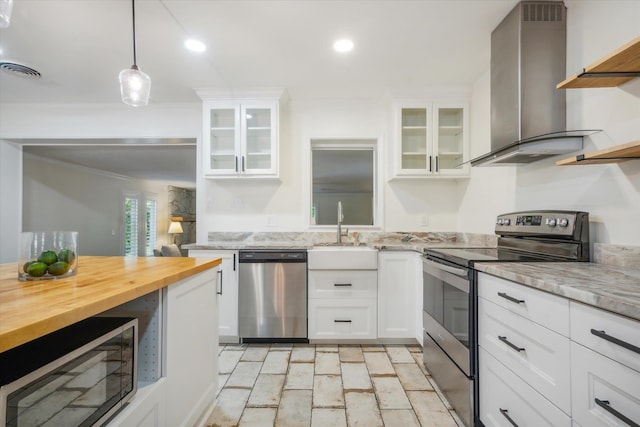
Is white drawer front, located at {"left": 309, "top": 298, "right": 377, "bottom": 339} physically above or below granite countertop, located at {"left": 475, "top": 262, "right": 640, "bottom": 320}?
below

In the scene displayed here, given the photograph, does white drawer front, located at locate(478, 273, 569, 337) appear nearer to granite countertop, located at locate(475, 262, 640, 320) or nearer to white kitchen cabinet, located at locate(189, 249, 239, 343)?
granite countertop, located at locate(475, 262, 640, 320)

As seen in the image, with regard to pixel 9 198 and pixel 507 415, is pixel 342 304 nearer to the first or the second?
pixel 507 415

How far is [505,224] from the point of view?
197cm

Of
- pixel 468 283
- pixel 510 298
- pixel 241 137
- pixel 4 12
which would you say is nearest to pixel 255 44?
pixel 241 137

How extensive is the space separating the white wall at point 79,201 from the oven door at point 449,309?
17.5ft

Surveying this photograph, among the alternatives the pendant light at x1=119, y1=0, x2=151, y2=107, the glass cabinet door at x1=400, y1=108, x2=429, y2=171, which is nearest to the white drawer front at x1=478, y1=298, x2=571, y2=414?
the glass cabinet door at x1=400, y1=108, x2=429, y2=171

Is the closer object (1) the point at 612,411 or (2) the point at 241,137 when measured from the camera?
(1) the point at 612,411

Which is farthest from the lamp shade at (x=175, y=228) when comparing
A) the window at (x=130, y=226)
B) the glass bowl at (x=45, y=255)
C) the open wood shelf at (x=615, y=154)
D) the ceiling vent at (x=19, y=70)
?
the open wood shelf at (x=615, y=154)

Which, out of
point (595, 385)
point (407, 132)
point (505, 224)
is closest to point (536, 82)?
point (505, 224)

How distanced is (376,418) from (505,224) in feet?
4.97

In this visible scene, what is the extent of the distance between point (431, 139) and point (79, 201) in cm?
701

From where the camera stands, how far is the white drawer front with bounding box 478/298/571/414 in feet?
3.21

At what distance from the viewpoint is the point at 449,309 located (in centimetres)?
175

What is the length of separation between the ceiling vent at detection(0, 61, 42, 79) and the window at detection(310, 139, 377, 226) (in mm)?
2643
